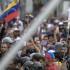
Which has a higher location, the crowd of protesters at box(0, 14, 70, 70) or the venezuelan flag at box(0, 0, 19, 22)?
the venezuelan flag at box(0, 0, 19, 22)

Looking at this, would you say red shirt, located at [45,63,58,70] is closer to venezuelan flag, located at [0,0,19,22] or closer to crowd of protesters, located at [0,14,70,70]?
crowd of protesters, located at [0,14,70,70]

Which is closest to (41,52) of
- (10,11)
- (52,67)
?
(52,67)

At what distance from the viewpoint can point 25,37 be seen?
129cm

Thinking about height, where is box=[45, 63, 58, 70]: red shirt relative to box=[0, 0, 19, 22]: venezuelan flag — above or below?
below

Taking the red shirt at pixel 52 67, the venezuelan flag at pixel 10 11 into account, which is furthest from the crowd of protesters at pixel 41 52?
the venezuelan flag at pixel 10 11

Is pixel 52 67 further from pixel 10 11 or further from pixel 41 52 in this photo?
pixel 10 11

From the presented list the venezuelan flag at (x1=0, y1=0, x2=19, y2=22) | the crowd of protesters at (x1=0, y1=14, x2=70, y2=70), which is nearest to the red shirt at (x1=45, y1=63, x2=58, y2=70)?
the crowd of protesters at (x1=0, y1=14, x2=70, y2=70)

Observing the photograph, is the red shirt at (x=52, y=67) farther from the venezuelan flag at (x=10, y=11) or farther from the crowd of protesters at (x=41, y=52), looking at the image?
the venezuelan flag at (x=10, y=11)

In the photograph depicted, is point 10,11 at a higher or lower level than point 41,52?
higher

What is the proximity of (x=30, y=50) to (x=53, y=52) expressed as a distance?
379mm

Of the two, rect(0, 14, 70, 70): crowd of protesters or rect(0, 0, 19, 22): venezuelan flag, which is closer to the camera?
rect(0, 14, 70, 70): crowd of protesters

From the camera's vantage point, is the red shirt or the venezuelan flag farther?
the venezuelan flag

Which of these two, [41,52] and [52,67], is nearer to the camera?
[52,67]

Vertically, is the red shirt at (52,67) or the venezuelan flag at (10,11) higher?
the venezuelan flag at (10,11)
